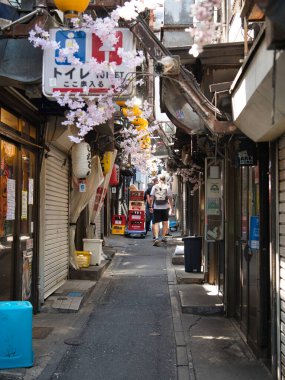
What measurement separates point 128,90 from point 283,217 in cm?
265

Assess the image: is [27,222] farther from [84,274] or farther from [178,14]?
[178,14]

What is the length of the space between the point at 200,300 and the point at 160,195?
9553 mm

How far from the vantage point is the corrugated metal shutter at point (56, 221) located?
32.2 feet

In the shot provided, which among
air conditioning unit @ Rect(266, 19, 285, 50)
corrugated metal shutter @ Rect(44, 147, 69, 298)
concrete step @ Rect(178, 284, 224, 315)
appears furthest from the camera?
corrugated metal shutter @ Rect(44, 147, 69, 298)

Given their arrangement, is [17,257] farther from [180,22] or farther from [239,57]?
[180,22]

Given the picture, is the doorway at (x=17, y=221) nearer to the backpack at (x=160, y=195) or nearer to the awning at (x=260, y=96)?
the awning at (x=260, y=96)

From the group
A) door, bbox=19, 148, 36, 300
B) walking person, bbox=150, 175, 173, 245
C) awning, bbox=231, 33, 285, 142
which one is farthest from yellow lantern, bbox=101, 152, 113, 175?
awning, bbox=231, 33, 285, 142

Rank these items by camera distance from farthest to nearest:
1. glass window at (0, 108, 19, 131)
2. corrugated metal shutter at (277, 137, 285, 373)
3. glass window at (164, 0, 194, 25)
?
glass window at (164, 0, 194, 25) → glass window at (0, 108, 19, 131) → corrugated metal shutter at (277, 137, 285, 373)

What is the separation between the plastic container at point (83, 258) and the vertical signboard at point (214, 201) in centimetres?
464

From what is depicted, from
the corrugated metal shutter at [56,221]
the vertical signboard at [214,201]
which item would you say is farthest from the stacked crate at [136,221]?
the vertical signboard at [214,201]

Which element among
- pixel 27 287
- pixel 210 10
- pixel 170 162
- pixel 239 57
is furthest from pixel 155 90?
pixel 210 10

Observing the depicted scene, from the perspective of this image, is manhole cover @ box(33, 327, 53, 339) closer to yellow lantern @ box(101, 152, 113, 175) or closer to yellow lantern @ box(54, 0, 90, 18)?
yellow lantern @ box(54, 0, 90, 18)

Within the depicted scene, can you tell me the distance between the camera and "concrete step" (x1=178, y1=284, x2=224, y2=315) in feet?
29.3

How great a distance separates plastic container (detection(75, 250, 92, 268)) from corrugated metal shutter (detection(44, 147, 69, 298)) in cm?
77
